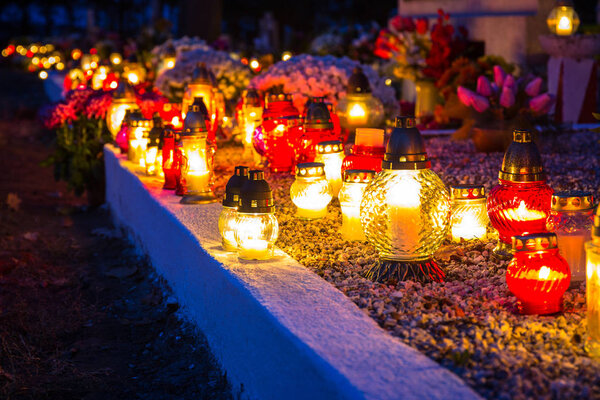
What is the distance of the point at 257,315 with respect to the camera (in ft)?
10.7

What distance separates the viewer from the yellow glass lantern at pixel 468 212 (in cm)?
442

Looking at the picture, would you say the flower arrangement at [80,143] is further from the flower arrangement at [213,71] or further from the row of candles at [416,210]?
the row of candles at [416,210]

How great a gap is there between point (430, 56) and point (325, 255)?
6.31 metres

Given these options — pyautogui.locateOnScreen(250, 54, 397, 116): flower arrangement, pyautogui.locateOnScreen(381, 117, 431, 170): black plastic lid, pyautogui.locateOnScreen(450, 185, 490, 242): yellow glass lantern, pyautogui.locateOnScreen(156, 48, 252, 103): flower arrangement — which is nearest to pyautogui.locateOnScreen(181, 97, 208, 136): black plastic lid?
pyautogui.locateOnScreen(450, 185, 490, 242): yellow glass lantern

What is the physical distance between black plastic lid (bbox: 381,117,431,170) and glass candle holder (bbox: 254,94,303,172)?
8.28 feet

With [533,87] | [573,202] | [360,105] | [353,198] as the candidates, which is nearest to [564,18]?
[533,87]

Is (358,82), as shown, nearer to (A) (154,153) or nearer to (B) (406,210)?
(A) (154,153)

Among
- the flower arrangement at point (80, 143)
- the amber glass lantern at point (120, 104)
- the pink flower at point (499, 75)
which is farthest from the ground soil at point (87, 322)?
the pink flower at point (499, 75)

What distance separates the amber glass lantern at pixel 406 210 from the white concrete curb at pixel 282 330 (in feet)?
1.14

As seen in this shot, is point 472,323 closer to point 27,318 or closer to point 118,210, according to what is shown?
point 27,318

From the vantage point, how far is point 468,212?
443 cm

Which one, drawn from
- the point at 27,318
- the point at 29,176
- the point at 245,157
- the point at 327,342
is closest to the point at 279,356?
the point at 327,342

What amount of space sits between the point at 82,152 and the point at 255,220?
16.1 ft

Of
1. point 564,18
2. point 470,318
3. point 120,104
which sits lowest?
point 470,318
